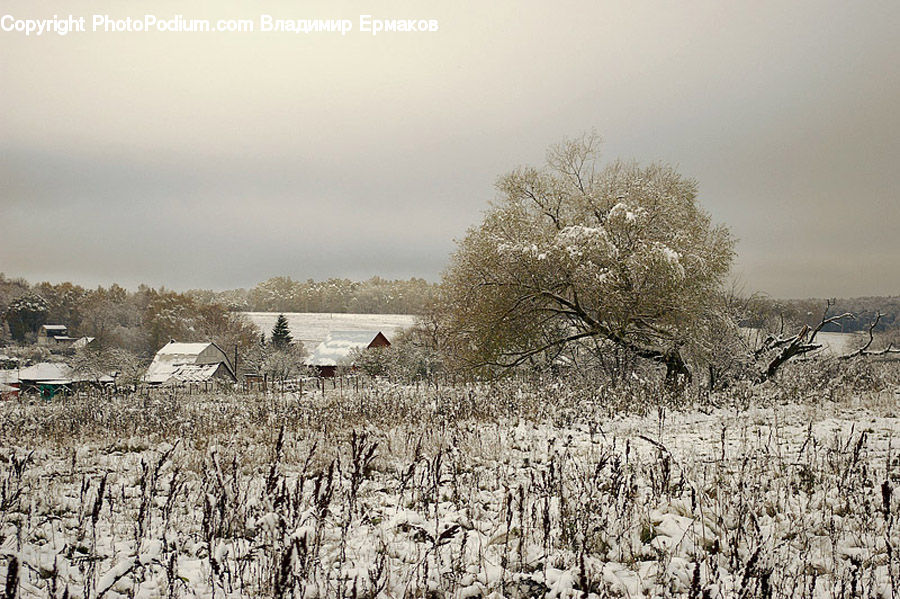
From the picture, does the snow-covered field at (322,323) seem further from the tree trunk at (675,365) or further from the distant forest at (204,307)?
the tree trunk at (675,365)

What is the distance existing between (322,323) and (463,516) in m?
75.9

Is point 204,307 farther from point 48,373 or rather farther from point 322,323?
point 48,373

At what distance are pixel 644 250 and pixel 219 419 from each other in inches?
437

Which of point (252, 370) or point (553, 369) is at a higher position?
point (553, 369)

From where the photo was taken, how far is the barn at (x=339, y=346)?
171 feet

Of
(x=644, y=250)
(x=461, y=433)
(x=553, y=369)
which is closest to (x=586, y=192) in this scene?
(x=644, y=250)

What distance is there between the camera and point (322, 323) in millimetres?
78688

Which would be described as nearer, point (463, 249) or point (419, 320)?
point (463, 249)

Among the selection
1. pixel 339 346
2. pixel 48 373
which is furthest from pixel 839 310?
pixel 48 373

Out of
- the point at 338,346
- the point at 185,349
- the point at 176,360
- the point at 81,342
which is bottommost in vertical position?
the point at 176,360

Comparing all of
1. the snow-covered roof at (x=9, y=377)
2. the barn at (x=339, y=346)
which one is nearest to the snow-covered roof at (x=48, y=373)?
the snow-covered roof at (x=9, y=377)

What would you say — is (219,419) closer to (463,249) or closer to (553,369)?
(463,249)

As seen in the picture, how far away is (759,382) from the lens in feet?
49.8

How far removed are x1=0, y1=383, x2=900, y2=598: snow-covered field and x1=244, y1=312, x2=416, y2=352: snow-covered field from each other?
165ft
